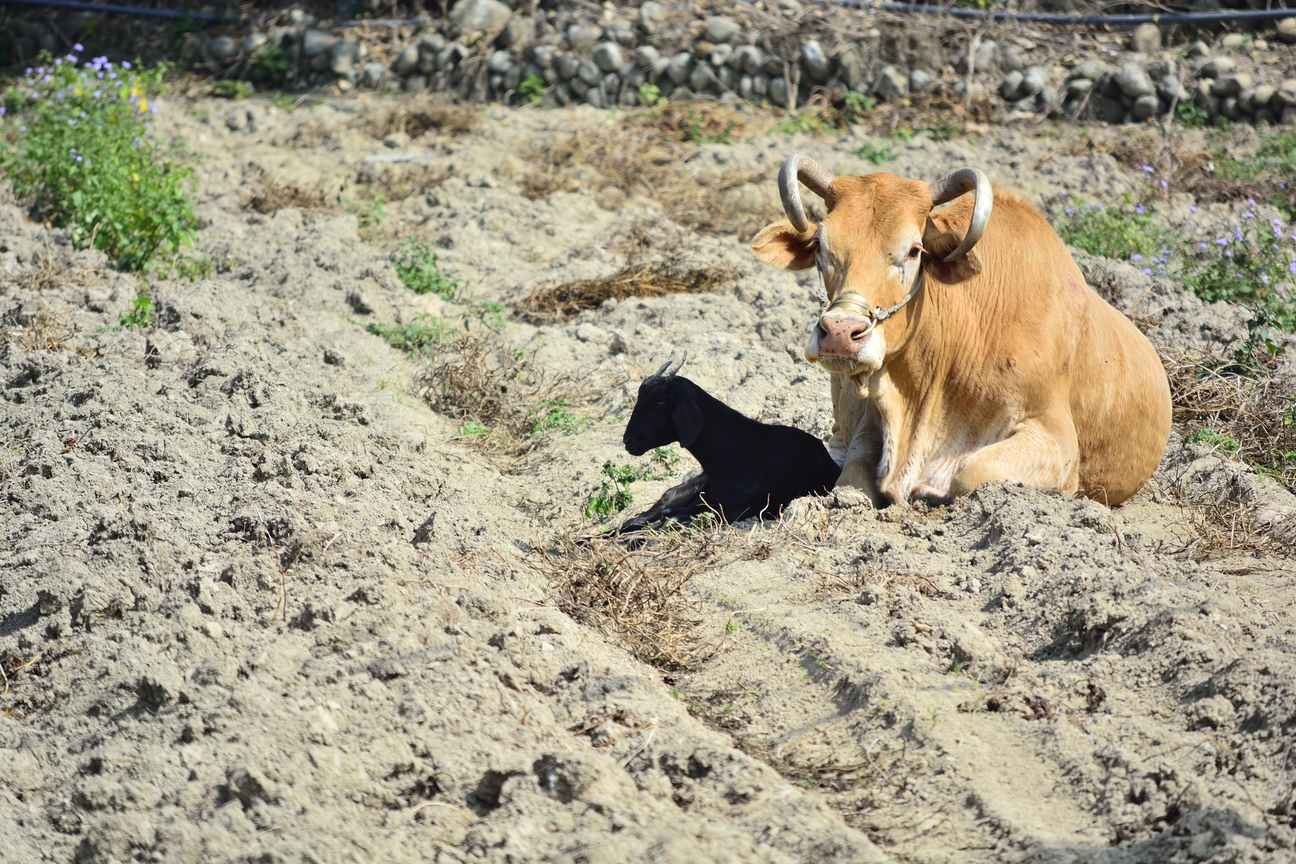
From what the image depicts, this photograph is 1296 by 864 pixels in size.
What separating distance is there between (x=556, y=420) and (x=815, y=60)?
7122 millimetres

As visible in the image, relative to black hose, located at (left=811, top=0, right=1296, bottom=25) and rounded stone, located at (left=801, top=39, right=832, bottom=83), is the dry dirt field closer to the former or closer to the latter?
rounded stone, located at (left=801, top=39, right=832, bottom=83)

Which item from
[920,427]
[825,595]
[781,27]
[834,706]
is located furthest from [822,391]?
[781,27]

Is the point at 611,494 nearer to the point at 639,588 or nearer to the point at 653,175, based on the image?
the point at 639,588

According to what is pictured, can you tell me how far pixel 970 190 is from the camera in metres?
5.54

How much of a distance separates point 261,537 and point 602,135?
799 centimetres

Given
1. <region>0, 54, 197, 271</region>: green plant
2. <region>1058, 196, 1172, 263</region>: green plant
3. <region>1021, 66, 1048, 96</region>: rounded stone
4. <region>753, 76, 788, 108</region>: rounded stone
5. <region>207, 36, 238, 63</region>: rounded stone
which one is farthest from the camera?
<region>207, 36, 238, 63</region>: rounded stone

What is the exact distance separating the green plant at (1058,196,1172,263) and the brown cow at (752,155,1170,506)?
120 inches

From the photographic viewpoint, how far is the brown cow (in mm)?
5410

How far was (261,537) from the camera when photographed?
4734 mm

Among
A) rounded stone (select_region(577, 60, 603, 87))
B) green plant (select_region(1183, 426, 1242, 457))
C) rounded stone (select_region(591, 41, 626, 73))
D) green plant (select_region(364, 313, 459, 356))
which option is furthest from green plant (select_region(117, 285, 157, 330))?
rounded stone (select_region(591, 41, 626, 73))

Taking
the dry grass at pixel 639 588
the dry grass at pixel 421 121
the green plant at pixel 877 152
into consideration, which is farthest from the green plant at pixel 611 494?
the dry grass at pixel 421 121

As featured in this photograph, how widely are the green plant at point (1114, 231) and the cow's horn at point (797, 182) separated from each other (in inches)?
160

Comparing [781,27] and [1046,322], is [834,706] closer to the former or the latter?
[1046,322]

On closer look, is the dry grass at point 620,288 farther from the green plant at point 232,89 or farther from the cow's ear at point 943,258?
the green plant at point 232,89
